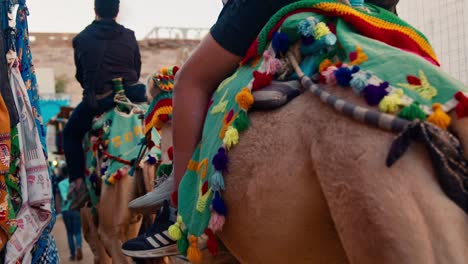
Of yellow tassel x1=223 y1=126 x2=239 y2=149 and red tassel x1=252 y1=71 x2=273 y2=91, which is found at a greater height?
red tassel x1=252 y1=71 x2=273 y2=91

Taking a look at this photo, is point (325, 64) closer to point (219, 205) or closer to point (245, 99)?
point (245, 99)

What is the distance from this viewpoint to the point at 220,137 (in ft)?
8.95

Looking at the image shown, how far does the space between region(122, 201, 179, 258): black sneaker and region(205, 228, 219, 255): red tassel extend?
563 millimetres

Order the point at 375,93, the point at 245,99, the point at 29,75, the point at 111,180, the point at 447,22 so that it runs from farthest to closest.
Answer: the point at 111,180 → the point at 447,22 → the point at 29,75 → the point at 245,99 → the point at 375,93

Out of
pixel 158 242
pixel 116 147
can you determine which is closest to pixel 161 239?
pixel 158 242

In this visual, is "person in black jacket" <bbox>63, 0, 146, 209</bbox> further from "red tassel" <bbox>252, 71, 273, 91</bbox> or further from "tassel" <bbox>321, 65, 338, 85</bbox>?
"tassel" <bbox>321, 65, 338, 85</bbox>

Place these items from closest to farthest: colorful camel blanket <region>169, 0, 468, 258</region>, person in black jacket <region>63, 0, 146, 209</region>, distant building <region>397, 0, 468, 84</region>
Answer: colorful camel blanket <region>169, 0, 468, 258</region>
distant building <region>397, 0, 468, 84</region>
person in black jacket <region>63, 0, 146, 209</region>

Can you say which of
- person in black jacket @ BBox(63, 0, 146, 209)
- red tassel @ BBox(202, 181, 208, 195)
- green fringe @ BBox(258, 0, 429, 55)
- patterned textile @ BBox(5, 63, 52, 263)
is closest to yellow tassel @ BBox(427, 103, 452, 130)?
green fringe @ BBox(258, 0, 429, 55)

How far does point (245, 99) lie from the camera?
256 cm

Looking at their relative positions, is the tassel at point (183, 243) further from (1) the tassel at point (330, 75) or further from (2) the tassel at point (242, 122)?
(1) the tassel at point (330, 75)

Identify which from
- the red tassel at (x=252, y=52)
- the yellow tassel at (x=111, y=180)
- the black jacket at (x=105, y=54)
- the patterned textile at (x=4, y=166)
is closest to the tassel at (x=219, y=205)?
the red tassel at (x=252, y=52)

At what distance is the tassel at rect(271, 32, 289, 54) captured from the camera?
2566mm

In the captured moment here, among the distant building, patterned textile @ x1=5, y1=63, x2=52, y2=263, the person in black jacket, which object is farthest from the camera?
the person in black jacket

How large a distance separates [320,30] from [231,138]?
56cm
